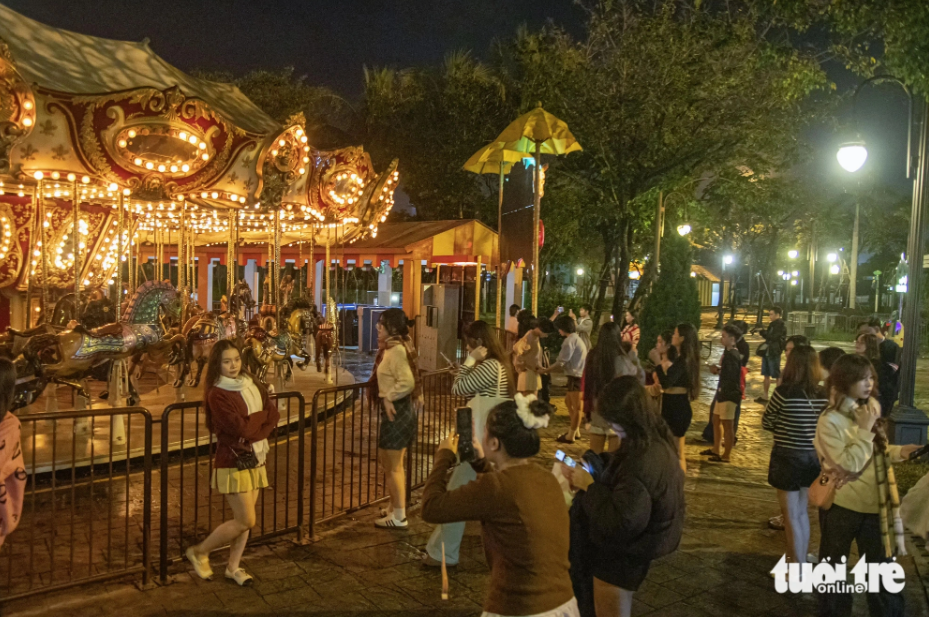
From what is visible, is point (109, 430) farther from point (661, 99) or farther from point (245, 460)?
point (661, 99)

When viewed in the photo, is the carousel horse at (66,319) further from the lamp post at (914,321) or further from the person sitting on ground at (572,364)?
the lamp post at (914,321)

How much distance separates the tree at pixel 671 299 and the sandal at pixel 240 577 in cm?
1525

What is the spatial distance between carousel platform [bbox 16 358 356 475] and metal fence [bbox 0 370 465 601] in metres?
0.03

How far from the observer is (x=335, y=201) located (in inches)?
492

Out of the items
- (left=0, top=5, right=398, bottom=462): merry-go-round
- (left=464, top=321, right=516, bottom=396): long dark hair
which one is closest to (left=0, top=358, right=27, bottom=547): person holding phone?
(left=464, top=321, right=516, bottom=396): long dark hair

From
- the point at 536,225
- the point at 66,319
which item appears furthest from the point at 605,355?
the point at 66,319

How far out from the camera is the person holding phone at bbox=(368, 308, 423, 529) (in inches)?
218

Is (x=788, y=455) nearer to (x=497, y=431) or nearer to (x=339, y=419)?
(x=497, y=431)

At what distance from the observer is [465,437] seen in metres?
2.76

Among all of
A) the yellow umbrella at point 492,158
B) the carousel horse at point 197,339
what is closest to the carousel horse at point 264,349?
the carousel horse at point 197,339

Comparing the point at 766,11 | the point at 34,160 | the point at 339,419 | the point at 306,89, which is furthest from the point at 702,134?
the point at 306,89

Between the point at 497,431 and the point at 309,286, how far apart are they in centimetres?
1373

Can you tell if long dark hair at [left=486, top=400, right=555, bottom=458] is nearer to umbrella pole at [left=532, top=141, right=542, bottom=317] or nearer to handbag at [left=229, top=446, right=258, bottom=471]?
handbag at [left=229, top=446, right=258, bottom=471]

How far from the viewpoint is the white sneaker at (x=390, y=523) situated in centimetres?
587
